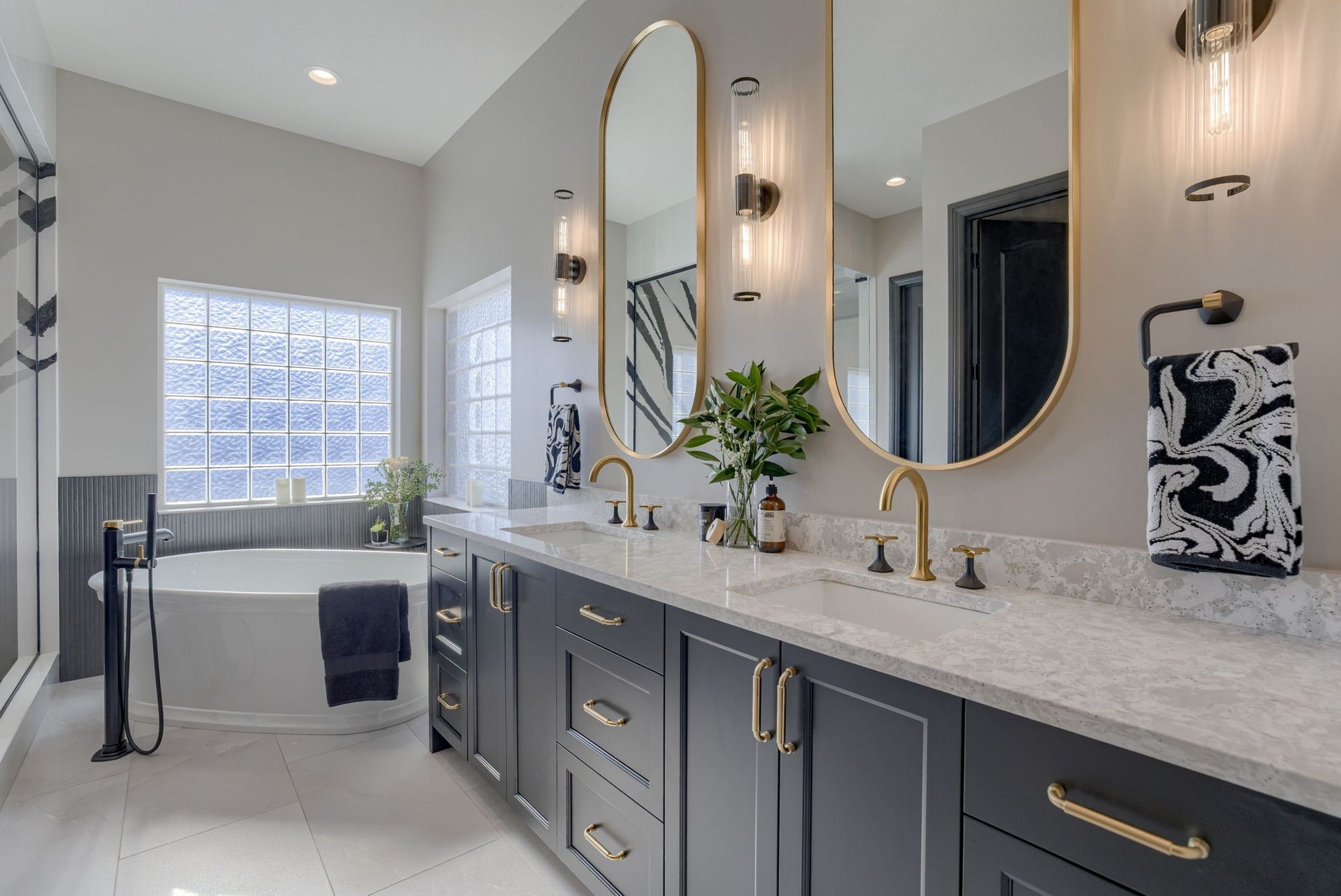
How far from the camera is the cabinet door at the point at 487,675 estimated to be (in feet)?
6.48

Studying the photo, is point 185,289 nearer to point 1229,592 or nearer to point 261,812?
point 261,812

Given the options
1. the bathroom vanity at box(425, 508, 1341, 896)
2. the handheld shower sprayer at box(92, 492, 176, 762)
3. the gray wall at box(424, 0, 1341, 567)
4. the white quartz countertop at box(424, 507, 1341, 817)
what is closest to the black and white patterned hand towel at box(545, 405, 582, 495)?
the gray wall at box(424, 0, 1341, 567)

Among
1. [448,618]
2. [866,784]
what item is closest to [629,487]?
[448,618]

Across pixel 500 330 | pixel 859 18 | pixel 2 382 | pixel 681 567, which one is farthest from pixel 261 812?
pixel 859 18

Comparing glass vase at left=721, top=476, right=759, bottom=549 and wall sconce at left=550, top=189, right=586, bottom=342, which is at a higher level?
wall sconce at left=550, top=189, right=586, bottom=342

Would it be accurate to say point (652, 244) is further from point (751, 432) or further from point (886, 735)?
point (886, 735)

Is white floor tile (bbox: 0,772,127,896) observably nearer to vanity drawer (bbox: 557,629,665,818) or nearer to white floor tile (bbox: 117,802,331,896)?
white floor tile (bbox: 117,802,331,896)

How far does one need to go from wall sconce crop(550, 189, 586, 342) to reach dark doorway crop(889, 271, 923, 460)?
4.81 feet

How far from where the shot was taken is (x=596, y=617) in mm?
1534

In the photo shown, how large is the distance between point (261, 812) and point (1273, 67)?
303 centimetres

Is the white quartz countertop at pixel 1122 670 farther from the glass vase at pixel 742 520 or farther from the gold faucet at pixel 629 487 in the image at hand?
the gold faucet at pixel 629 487

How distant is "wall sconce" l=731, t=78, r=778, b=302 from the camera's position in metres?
1.88

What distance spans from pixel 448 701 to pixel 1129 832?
2.16 metres

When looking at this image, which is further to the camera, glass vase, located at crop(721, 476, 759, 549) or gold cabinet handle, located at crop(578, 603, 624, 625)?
glass vase, located at crop(721, 476, 759, 549)
